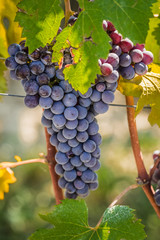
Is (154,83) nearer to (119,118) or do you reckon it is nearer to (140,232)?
(140,232)

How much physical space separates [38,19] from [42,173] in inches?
61.5

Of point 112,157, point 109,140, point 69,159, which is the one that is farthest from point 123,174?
point 69,159

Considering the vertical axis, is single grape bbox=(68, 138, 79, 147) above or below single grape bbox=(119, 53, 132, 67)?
below

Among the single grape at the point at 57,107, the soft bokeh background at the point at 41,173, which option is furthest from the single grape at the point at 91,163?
the soft bokeh background at the point at 41,173

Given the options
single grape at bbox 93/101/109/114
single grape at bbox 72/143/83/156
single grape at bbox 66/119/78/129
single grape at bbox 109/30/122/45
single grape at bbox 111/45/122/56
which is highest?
single grape at bbox 109/30/122/45

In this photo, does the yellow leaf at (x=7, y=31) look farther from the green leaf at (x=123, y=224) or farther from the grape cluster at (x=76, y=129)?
the green leaf at (x=123, y=224)

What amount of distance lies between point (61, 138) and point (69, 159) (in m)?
0.05

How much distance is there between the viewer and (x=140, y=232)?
447 mm

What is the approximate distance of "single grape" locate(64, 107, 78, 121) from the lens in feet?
1.43

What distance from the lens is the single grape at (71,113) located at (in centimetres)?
44

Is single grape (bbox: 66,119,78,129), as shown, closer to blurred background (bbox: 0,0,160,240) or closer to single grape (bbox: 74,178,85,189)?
single grape (bbox: 74,178,85,189)

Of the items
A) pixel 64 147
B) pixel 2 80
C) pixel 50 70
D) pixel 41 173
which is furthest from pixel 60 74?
pixel 41 173

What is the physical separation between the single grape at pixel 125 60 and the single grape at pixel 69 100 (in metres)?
0.09

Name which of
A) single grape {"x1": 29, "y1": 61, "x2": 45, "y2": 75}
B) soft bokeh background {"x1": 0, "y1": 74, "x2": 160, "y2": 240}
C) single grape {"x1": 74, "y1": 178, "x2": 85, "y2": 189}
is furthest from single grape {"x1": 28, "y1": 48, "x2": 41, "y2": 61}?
soft bokeh background {"x1": 0, "y1": 74, "x2": 160, "y2": 240}
